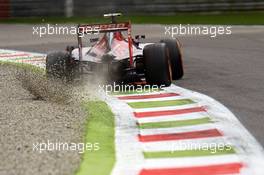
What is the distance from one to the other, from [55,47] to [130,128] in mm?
11498

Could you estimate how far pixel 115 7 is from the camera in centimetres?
2666

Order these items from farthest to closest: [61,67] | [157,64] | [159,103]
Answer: [61,67] → [157,64] → [159,103]

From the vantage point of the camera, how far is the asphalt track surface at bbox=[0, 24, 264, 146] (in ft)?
29.3

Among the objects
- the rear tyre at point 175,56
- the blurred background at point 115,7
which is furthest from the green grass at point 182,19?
the rear tyre at point 175,56

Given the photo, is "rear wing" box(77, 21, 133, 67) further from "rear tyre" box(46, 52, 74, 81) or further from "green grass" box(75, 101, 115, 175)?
"green grass" box(75, 101, 115, 175)

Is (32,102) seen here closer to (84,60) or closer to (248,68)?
(84,60)

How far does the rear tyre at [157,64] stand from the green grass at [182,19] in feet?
46.0

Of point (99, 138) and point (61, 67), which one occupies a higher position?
point (99, 138)

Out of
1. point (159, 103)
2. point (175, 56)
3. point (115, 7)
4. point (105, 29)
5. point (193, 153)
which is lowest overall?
point (115, 7)

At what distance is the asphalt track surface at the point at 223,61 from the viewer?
895cm

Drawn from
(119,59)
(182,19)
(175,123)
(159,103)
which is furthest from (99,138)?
(182,19)

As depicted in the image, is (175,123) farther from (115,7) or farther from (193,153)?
(115,7)

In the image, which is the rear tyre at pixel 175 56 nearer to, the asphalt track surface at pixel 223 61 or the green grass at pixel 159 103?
the asphalt track surface at pixel 223 61

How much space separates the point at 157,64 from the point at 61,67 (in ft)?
5.67
